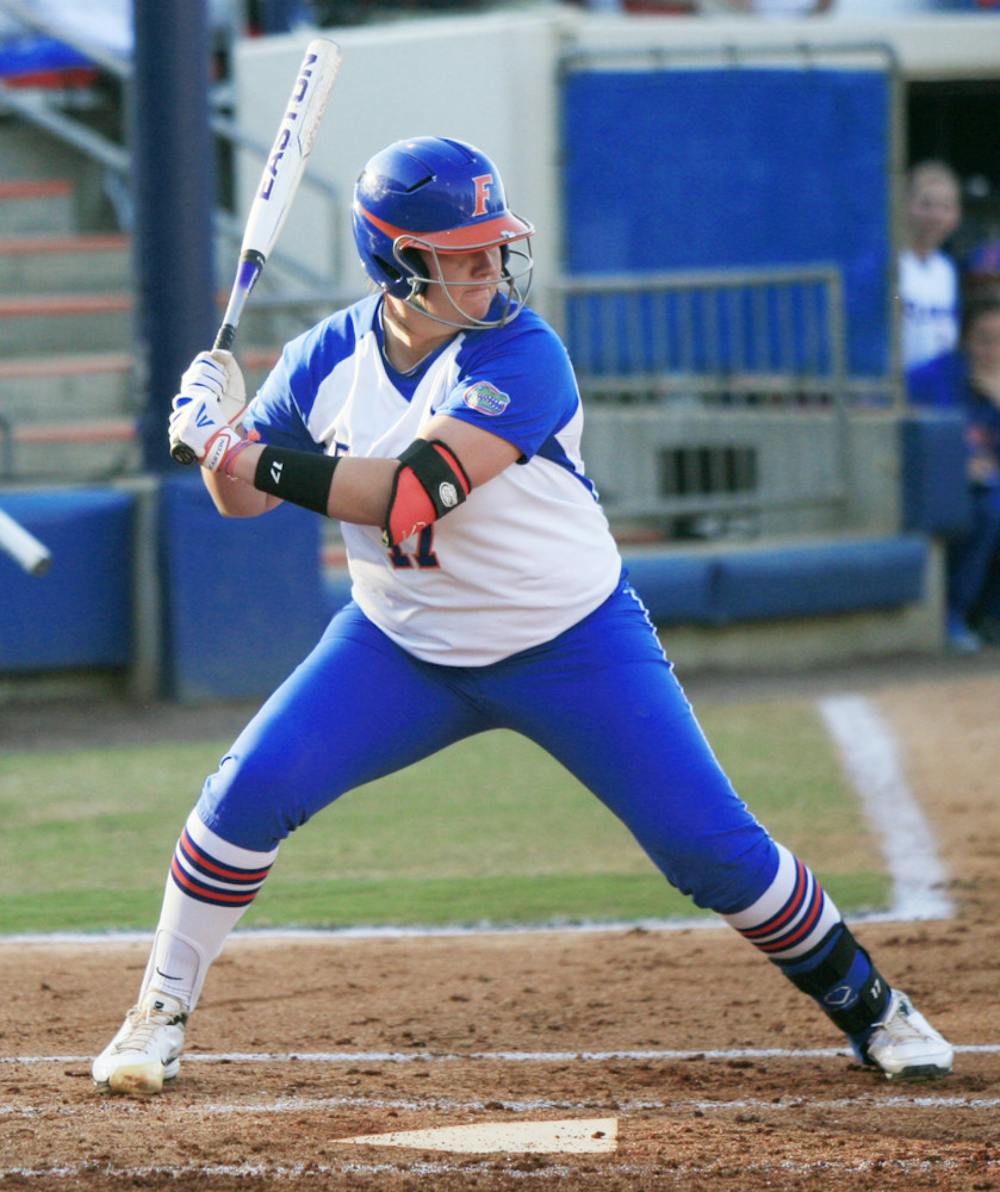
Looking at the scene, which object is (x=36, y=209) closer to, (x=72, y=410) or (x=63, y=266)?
(x=63, y=266)

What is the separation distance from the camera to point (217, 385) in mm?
4164

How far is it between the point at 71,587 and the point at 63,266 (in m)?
4.13

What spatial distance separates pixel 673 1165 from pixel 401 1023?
1291 millimetres

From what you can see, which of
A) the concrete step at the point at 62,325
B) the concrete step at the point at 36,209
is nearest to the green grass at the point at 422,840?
the concrete step at the point at 62,325

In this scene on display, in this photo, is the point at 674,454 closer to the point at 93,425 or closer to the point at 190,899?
the point at 93,425

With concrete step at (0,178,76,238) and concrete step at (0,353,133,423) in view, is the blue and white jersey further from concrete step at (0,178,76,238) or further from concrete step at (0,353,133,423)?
concrete step at (0,178,76,238)

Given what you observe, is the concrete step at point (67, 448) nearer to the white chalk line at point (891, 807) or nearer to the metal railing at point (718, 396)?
the metal railing at point (718, 396)

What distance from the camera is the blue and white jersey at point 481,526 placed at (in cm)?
406

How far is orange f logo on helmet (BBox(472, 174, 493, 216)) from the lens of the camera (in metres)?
4.04

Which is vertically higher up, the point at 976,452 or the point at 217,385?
the point at 217,385

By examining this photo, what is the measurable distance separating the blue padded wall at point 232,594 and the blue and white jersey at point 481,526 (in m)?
4.73

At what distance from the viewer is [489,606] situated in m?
4.08

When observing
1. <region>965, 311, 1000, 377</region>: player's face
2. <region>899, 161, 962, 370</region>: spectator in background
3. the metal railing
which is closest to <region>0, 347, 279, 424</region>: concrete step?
the metal railing

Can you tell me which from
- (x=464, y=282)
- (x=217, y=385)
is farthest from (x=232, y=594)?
(x=464, y=282)
